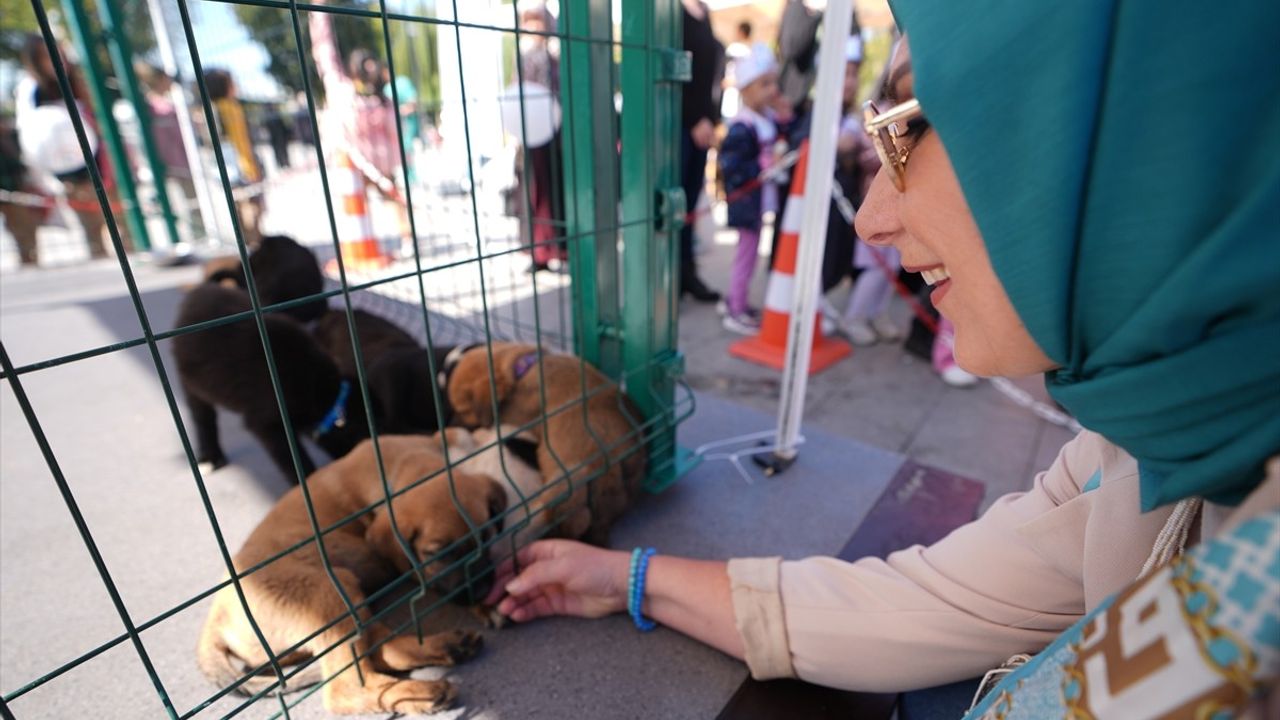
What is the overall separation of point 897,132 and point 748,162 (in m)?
4.18

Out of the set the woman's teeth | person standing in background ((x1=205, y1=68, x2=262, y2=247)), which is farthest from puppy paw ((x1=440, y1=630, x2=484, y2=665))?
person standing in background ((x1=205, y1=68, x2=262, y2=247))

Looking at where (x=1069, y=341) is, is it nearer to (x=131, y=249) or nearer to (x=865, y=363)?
(x=865, y=363)

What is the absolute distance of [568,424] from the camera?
2.28m

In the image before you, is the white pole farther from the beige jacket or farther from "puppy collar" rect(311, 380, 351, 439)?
"puppy collar" rect(311, 380, 351, 439)

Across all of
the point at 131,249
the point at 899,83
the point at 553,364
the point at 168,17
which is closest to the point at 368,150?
the point at 168,17

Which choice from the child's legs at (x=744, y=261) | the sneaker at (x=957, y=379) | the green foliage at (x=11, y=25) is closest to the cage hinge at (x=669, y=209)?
the sneaker at (x=957, y=379)

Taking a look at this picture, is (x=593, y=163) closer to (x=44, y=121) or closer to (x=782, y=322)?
(x=782, y=322)

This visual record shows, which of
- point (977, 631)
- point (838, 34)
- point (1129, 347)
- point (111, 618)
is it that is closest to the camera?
point (1129, 347)

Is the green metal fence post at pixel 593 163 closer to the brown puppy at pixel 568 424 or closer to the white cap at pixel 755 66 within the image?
the brown puppy at pixel 568 424

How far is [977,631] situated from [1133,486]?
59 cm

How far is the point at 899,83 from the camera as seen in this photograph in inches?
33.4

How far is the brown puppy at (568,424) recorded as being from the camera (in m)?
2.07

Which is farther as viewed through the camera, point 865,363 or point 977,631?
point 865,363

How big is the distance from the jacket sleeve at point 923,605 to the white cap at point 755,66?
397 cm
